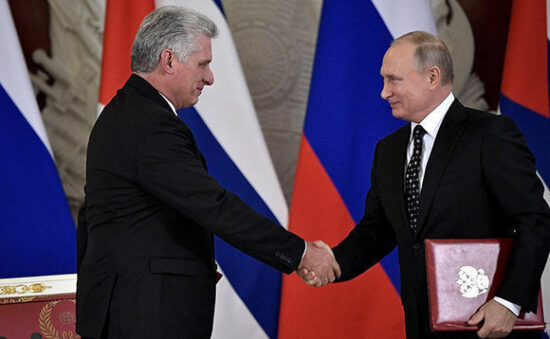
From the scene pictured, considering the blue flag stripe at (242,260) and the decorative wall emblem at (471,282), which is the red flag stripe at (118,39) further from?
the decorative wall emblem at (471,282)

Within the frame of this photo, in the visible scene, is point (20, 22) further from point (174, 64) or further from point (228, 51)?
point (174, 64)

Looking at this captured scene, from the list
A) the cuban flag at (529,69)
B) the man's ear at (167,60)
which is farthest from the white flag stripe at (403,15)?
the man's ear at (167,60)

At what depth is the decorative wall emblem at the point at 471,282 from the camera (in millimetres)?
1813

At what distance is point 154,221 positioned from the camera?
1941mm

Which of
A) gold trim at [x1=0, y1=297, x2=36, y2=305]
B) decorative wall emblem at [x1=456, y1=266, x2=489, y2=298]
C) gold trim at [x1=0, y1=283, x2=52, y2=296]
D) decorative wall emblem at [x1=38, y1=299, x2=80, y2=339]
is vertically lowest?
decorative wall emblem at [x1=38, y1=299, x2=80, y2=339]

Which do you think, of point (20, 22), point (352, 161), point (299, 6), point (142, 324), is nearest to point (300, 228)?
point (352, 161)

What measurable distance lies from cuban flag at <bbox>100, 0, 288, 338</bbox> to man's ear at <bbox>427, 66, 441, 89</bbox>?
1.12 metres

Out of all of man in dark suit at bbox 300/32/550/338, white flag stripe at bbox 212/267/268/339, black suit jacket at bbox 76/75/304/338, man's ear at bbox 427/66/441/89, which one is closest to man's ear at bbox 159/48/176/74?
black suit jacket at bbox 76/75/304/338

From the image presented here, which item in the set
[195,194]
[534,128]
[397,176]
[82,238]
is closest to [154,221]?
[195,194]

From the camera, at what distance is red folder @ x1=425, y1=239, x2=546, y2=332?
5.90ft

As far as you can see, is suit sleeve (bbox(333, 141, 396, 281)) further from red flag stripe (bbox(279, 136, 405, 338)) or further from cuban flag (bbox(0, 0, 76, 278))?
cuban flag (bbox(0, 0, 76, 278))

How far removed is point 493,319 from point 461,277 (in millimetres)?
135

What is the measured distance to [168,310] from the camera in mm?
1897

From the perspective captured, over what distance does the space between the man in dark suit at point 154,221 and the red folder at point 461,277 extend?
1.51 feet
